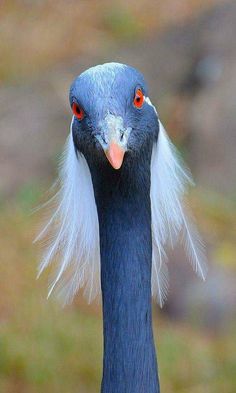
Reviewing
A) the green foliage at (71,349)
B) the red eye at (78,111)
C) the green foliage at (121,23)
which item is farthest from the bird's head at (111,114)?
the green foliage at (121,23)

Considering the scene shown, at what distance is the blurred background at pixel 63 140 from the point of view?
18.2 ft

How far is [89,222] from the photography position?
11.6 ft

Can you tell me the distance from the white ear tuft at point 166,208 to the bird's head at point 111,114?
0.20 metres

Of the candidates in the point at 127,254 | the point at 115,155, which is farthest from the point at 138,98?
the point at 127,254

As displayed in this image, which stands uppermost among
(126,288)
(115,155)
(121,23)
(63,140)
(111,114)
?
(121,23)

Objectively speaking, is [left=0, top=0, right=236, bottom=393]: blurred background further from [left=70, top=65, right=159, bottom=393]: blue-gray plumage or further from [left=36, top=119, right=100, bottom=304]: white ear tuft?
[left=70, top=65, right=159, bottom=393]: blue-gray plumage

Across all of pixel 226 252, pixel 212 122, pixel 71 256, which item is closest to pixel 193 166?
pixel 212 122

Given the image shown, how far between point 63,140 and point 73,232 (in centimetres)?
387

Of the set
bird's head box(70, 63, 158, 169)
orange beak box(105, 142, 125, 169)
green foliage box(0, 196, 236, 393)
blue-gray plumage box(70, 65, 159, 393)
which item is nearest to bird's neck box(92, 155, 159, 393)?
blue-gray plumage box(70, 65, 159, 393)

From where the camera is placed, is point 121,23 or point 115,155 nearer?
point 115,155

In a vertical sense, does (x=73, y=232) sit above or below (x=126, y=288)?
above

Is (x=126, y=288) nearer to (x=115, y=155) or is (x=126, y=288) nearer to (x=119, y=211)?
(x=119, y=211)

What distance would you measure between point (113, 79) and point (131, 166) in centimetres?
26

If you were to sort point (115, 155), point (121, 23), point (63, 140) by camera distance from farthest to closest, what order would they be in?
point (121, 23)
point (63, 140)
point (115, 155)
